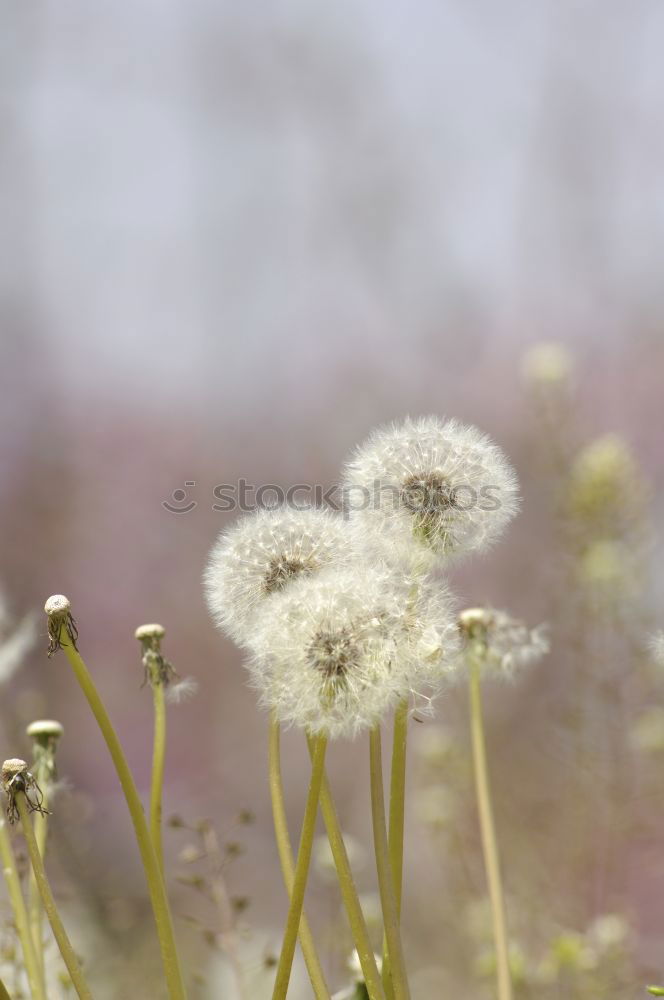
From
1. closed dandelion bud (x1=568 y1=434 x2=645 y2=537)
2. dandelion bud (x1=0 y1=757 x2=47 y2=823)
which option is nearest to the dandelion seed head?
dandelion bud (x1=0 y1=757 x2=47 y2=823)

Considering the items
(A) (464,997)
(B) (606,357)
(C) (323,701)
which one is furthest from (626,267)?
(C) (323,701)

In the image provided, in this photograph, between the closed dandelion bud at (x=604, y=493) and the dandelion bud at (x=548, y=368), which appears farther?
the dandelion bud at (x=548, y=368)

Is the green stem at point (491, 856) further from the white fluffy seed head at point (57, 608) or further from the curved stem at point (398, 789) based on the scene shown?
the white fluffy seed head at point (57, 608)

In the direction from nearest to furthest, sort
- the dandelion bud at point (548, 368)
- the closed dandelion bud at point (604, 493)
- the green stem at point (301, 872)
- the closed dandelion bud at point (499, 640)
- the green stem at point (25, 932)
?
the green stem at point (301, 872), the green stem at point (25, 932), the closed dandelion bud at point (499, 640), the closed dandelion bud at point (604, 493), the dandelion bud at point (548, 368)

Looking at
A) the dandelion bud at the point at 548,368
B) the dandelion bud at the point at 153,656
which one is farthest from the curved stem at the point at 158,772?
the dandelion bud at the point at 548,368

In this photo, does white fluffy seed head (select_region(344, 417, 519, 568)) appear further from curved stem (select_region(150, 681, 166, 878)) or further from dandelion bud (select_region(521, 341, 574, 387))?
dandelion bud (select_region(521, 341, 574, 387))

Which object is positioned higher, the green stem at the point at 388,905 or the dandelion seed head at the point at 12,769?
the dandelion seed head at the point at 12,769

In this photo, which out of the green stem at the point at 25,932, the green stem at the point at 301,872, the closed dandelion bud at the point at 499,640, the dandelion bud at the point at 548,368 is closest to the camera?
the green stem at the point at 301,872
